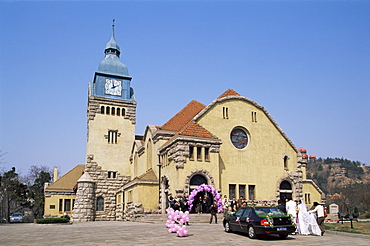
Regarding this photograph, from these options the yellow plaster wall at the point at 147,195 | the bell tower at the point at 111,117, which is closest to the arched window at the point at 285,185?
the yellow plaster wall at the point at 147,195

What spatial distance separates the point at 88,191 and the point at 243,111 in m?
20.1

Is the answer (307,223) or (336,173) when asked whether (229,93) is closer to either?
(307,223)

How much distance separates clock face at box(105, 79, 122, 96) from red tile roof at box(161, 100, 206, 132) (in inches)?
510

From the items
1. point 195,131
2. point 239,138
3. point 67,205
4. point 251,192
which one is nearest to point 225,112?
point 239,138

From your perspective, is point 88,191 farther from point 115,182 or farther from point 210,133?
point 210,133

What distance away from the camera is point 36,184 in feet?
→ 182

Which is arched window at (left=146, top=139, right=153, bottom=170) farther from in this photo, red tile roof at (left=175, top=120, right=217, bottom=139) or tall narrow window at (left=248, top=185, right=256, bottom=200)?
tall narrow window at (left=248, top=185, right=256, bottom=200)

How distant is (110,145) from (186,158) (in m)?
19.0

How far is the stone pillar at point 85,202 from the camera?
38.5 meters

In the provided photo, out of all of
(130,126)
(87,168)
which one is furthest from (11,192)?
(130,126)

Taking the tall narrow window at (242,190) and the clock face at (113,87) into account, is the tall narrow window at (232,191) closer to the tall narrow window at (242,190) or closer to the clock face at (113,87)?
the tall narrow window at (242,190)

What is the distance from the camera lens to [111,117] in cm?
4488

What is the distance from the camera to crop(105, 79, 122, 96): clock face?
45781 millimetres

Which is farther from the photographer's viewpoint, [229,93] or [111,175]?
[111,175]
